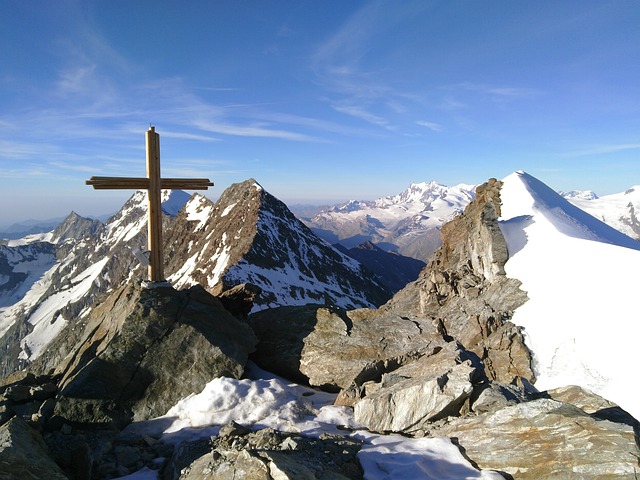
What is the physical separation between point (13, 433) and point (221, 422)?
5.00 metres

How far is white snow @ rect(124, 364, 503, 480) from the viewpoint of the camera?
8.24 meters

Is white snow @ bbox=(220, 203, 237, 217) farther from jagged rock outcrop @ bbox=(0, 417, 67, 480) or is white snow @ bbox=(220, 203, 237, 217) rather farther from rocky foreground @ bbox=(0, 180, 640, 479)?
jagged rock outcrop @ bbox=(0, 417, 67, 480)

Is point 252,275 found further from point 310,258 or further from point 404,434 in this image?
point 404,434

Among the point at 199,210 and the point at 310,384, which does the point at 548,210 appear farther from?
the point at 199,210

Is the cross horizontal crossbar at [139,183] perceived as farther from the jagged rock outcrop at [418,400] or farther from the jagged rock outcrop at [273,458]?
the jagged rock outcrop at [418,400]

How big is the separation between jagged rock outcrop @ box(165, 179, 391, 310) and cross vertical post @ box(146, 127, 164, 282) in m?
56.7

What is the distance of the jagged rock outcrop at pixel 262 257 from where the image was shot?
91375 millimetres

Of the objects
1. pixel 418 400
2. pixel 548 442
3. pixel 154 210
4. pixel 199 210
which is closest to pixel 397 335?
pixel 418 400

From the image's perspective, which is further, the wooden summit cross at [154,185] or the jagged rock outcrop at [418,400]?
the wooden summit cross at [154,185]

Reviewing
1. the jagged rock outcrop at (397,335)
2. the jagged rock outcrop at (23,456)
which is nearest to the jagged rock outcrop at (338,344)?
the jagged rock outcrop at (397,335)

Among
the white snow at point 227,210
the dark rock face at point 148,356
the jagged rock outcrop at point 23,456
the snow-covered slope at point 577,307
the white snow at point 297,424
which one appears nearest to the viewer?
Result: the jagged rock outcrop at point 23,456

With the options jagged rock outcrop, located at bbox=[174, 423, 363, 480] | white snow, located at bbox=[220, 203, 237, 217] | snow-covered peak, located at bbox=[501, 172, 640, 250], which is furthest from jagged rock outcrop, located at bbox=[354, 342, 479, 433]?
white snow, located at bbox=[220, 203, 237, 217]

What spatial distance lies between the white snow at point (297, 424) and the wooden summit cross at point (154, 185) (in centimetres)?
601

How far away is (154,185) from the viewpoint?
15.3 metres
